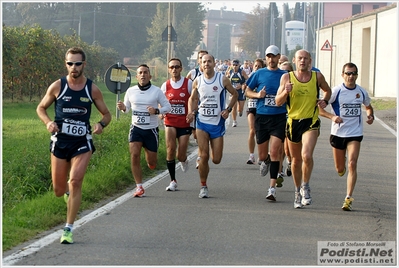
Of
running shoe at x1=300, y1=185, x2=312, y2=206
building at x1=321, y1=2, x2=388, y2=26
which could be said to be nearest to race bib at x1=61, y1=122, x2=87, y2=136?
running shoe at x1=300, y1=185, x2=312, y2=206

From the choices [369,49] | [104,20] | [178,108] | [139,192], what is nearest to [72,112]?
[139,192]

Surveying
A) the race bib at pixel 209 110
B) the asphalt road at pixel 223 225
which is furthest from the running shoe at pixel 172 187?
the race bib at pixel 209 110

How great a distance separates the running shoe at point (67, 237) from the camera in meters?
8.52

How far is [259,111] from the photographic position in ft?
40.9

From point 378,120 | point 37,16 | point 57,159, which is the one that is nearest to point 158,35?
point 37,16

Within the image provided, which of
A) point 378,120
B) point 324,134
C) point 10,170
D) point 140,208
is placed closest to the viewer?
point 140,208

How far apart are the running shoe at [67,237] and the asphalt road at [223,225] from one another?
0.28ft

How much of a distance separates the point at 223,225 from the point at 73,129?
2.08 m

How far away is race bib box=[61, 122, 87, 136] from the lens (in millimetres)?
9086

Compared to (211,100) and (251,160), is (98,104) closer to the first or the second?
(211,100)

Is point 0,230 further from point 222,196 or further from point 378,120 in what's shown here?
point 378,120

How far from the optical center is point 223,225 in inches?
383

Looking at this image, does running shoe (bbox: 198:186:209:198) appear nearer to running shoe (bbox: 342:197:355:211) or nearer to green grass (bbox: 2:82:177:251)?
green grass (bbox: 2:82:177:251)

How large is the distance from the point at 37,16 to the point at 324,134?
303 feet
